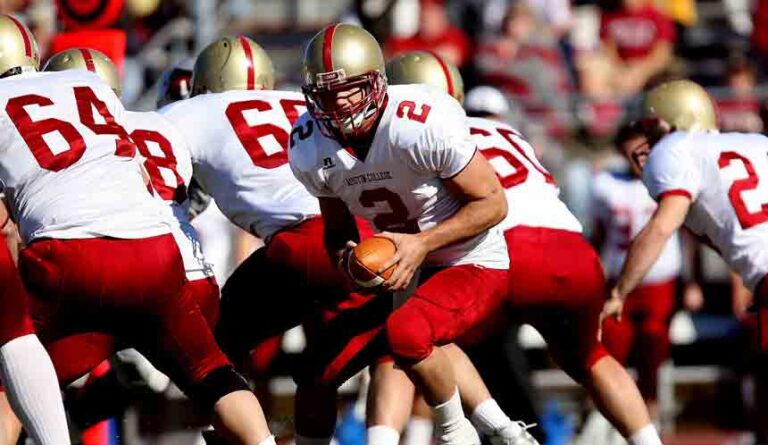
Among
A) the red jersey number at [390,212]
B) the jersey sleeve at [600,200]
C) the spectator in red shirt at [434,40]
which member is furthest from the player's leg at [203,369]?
the spectator in red shirt at [434,40]

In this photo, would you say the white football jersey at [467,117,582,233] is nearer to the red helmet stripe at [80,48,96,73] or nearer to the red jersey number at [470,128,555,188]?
the red jersey number at [470,128,555,188]

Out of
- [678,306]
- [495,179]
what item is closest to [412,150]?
[495,179]

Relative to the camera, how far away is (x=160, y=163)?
597 cm

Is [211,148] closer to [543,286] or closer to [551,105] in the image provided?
[543,286]

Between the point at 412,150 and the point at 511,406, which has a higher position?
the point at 412,150

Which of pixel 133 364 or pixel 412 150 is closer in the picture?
pixel 412 150

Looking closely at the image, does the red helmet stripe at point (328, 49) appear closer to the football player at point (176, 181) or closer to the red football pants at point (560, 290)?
the football player at point (176, 181)

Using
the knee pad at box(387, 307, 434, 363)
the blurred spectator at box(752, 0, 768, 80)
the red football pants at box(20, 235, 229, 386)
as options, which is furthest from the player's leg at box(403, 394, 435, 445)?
the blurred spectator at box(752, 0, 768, 80)

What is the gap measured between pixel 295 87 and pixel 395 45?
0.73 meters

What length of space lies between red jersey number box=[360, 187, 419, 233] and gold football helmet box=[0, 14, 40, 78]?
129cm

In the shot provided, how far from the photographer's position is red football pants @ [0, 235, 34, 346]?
500cm

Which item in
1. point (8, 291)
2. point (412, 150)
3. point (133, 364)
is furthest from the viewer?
point (133, 364)

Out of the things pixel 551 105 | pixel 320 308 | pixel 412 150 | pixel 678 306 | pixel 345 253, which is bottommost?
pixel 678 306

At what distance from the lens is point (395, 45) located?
36.3 ft
